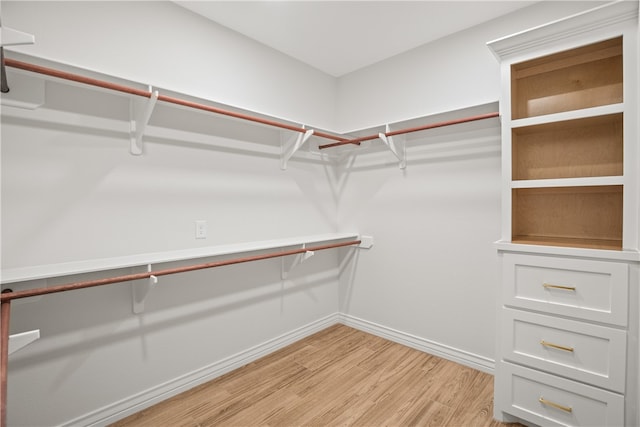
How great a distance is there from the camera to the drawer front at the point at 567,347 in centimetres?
141

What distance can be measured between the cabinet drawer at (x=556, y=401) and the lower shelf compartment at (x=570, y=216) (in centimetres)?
65

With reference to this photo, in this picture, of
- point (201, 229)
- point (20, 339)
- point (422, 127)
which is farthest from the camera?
point (422, 127)

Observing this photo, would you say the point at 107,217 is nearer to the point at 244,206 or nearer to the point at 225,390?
the point at 244,206

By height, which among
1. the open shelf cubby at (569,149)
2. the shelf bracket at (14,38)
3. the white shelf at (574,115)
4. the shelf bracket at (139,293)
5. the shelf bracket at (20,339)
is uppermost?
the shelf bracket at (14,38)

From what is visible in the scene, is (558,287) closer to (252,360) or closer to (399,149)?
(399,149)

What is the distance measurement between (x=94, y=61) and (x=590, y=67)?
2548mm

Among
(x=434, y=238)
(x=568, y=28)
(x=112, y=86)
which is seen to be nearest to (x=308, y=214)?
(x=434, y=238)

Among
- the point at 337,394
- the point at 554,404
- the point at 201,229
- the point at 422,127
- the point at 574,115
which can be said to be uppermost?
the point at 422,127

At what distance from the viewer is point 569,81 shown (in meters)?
1.74

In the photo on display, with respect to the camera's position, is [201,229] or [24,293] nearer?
[24,293]

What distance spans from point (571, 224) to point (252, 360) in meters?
2.18

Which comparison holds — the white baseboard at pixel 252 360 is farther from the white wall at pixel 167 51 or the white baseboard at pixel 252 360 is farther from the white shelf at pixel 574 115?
the white wall at pixel 167 51

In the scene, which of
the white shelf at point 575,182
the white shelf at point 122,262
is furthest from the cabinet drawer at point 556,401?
the white shelf at point 122,262

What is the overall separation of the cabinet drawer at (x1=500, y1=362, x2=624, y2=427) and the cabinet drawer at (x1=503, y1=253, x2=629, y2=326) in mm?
329
